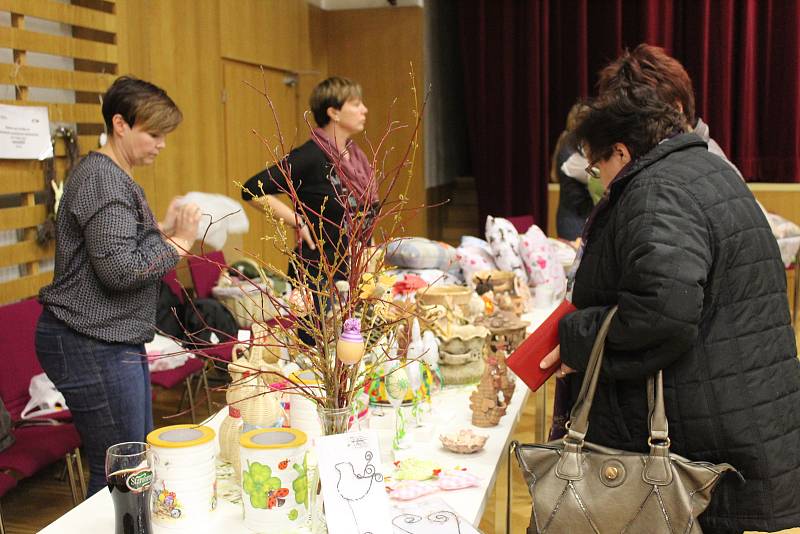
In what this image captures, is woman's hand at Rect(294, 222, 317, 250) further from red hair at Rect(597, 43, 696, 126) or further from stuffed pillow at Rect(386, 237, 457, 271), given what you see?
red hair at Rect(597, 43, 696, 126)

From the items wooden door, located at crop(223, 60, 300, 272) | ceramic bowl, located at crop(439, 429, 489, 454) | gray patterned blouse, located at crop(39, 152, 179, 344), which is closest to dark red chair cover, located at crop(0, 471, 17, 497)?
gray patterned blouse, located at crop(39, 152, 179, 344)

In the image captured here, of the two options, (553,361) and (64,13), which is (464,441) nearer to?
(553,361)

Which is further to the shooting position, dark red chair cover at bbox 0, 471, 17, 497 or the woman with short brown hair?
dark red chair cover at bbox 0, 471, 17, 497

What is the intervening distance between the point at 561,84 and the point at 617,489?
259 inches

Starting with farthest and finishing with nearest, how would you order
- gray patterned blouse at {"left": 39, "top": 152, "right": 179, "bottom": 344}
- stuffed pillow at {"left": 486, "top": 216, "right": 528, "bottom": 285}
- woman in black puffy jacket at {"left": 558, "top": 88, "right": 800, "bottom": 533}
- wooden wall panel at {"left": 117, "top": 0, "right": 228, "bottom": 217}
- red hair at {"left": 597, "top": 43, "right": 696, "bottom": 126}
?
wooden wall panel at {"left": 117, "top": 0, "right": 228, "bottom": 217} → stuffed pillow at {"left": 486, "top": 216, "right": 528, "bottom": 285} → gray patterned blouse at {"left": 39, "top": 152, "right": 179, "bottom": 344} → red hair at {"left": 597, "top": 43, "right": 696, "bottom": 126} → woman in black puffy jacket at {"left": 558, "top": 88, "right": 800, "bottom": 533}

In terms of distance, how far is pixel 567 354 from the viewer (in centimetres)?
189

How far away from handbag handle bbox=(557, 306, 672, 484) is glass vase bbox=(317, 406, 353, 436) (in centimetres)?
59

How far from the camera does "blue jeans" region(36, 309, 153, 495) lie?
234cm

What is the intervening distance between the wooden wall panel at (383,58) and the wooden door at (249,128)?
0.80 meters

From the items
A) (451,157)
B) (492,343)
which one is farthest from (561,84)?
(492,343)

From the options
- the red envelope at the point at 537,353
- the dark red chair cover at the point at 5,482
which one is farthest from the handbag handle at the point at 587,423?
the dark red chair cover at the point at 5,482

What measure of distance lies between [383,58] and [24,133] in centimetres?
408

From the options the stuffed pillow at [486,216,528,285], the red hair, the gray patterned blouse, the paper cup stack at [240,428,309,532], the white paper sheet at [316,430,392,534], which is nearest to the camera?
the white paper sheet at [316,430,392,534]

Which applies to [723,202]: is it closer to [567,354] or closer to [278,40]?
[567,354]
